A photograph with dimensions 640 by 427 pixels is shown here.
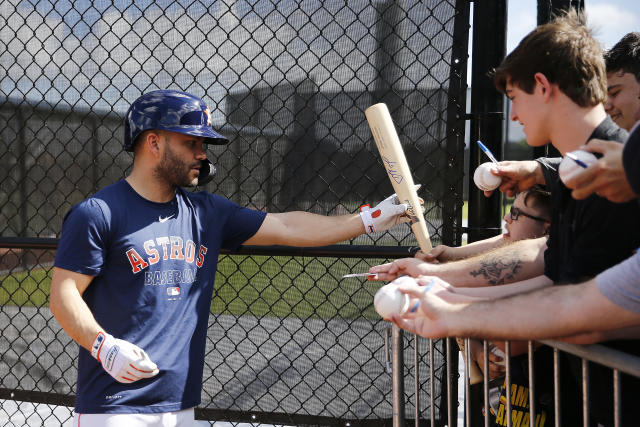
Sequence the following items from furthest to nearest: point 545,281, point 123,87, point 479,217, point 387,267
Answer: point 123,87
point 479,217
point 387,267
point 545,281

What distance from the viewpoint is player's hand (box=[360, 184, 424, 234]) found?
289 cm

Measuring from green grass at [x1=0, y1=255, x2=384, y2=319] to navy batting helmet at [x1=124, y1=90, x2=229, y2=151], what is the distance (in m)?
0.88

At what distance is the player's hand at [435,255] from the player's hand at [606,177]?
1328mm

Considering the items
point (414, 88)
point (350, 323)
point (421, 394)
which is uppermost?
point (414, 88)

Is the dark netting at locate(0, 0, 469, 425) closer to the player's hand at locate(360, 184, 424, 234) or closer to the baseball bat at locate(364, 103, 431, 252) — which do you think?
the player's hand at locate(360, 184, 424, 234)

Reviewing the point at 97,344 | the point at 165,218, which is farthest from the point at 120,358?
the point at 165,218

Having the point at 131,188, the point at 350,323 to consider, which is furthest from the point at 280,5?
the point at 350,323

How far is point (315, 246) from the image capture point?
306 cm

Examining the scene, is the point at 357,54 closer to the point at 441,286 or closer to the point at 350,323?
the point at 350,323

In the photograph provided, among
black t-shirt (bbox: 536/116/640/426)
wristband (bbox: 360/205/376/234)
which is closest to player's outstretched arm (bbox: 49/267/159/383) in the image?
A: wristband (bbox: 360/205/376/234)

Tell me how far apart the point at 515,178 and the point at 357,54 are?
1190 millimetres

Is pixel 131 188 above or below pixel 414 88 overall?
below

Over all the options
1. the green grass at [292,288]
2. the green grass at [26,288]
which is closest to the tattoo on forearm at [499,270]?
the green grass at [292,288]

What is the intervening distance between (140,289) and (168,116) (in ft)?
2.64
